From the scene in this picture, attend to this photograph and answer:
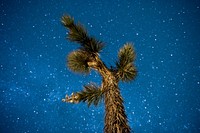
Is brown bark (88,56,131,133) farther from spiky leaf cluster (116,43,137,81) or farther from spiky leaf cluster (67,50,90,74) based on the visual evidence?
spiky leaf cluster (67,50,90,74)

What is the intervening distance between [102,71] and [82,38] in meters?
0.94

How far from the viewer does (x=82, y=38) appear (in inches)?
204

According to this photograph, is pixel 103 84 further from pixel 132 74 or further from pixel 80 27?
pixel 80 27

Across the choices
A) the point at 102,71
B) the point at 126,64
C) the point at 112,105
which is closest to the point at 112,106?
the point at 112,105

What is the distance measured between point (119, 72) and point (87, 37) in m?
1.02

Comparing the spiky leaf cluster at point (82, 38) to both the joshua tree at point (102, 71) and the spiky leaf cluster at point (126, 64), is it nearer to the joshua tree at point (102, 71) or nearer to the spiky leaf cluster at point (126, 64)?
the joshua tree at point (102, 71)

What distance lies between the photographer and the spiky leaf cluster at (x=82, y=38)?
5.18m

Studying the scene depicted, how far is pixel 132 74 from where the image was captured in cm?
519

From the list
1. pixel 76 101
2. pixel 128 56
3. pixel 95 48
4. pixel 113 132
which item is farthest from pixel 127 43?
pixel 113 132

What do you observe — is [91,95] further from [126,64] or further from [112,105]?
[126,64]

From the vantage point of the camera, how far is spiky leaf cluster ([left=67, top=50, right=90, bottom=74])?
205 inches

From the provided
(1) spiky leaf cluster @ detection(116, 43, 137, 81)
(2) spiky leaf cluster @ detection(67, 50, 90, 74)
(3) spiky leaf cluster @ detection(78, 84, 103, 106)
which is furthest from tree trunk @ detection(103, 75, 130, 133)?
(2) spiky leaf cluster @ detection(67, 50, 90, 74)

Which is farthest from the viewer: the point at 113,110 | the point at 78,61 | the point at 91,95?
the point at 78,61

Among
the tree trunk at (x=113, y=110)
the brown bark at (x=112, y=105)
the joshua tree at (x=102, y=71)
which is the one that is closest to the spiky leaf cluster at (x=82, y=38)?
the joshua tree at (x=102, y=71)
